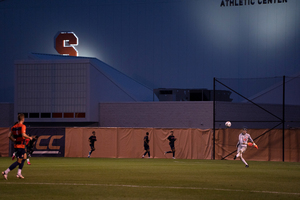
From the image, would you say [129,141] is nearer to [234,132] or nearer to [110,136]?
[110,136]

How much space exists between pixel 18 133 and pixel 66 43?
116ft

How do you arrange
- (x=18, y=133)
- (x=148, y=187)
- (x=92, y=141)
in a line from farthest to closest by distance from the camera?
(x=92, y=141)
(x=18, y=133)
(x=148, y=187)

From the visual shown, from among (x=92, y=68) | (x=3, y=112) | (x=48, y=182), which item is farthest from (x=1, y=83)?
(x=48, y=182)

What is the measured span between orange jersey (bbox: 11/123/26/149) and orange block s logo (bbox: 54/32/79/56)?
3402 cm

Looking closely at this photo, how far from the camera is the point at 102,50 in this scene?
46.1 meters

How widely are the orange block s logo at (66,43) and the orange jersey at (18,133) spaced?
3402 cm

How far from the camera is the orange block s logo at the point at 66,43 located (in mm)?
46219

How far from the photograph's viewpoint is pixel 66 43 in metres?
47.0

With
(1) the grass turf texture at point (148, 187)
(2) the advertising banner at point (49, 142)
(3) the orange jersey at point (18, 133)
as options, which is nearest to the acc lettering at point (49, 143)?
(2) the advertising banner at point (49, 142)

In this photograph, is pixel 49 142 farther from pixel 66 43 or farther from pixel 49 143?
pixel 66 43

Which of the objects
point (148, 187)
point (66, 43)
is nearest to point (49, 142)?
point (66, 43)

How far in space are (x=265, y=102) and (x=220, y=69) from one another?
658 cm

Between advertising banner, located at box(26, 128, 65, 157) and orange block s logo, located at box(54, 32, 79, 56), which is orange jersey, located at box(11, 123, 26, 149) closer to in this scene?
advertising banner, located at box(26, 128, 65, 157)

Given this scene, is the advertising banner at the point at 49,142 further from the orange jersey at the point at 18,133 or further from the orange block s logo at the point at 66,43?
the orange jersey at the point at 18,133
